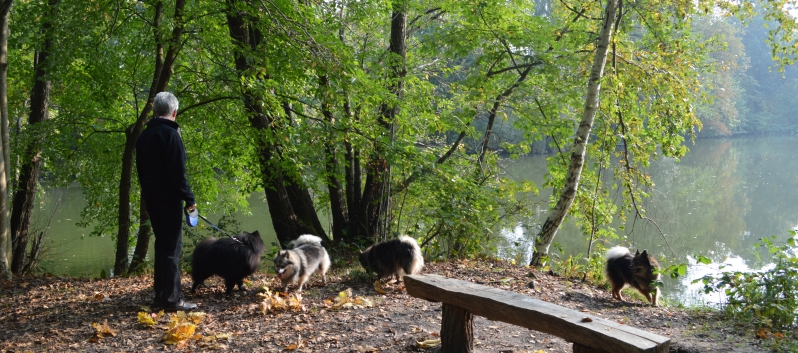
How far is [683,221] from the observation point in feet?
66.6

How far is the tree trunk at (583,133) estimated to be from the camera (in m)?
8.77

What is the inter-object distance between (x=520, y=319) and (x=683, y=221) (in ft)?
62.0

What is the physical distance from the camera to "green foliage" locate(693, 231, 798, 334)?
228 inches

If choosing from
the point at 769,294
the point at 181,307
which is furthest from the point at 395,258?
the point at 769,294

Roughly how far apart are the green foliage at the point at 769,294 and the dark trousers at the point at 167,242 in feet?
17.1

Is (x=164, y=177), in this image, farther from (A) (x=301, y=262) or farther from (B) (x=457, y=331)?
Result: (B) (x=457, y=331)

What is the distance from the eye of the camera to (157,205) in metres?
5.24

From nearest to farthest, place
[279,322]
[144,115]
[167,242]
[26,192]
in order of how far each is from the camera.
A: [167,242] → [279,322] → [144,115] → [26,192]

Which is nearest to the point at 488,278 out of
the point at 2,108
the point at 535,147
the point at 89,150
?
the point at 2,108

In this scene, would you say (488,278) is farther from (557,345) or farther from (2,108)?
(2,108)

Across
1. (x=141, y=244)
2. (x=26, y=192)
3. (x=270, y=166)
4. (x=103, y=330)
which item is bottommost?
(x=103, y=330)

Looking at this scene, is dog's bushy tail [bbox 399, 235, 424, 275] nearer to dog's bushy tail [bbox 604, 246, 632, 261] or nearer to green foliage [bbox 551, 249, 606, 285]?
dog's bushy tail [bbox 604, 246, 632, 261]

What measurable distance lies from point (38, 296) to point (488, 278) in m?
5.59

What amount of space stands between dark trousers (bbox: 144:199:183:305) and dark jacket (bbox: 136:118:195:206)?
9 cm
